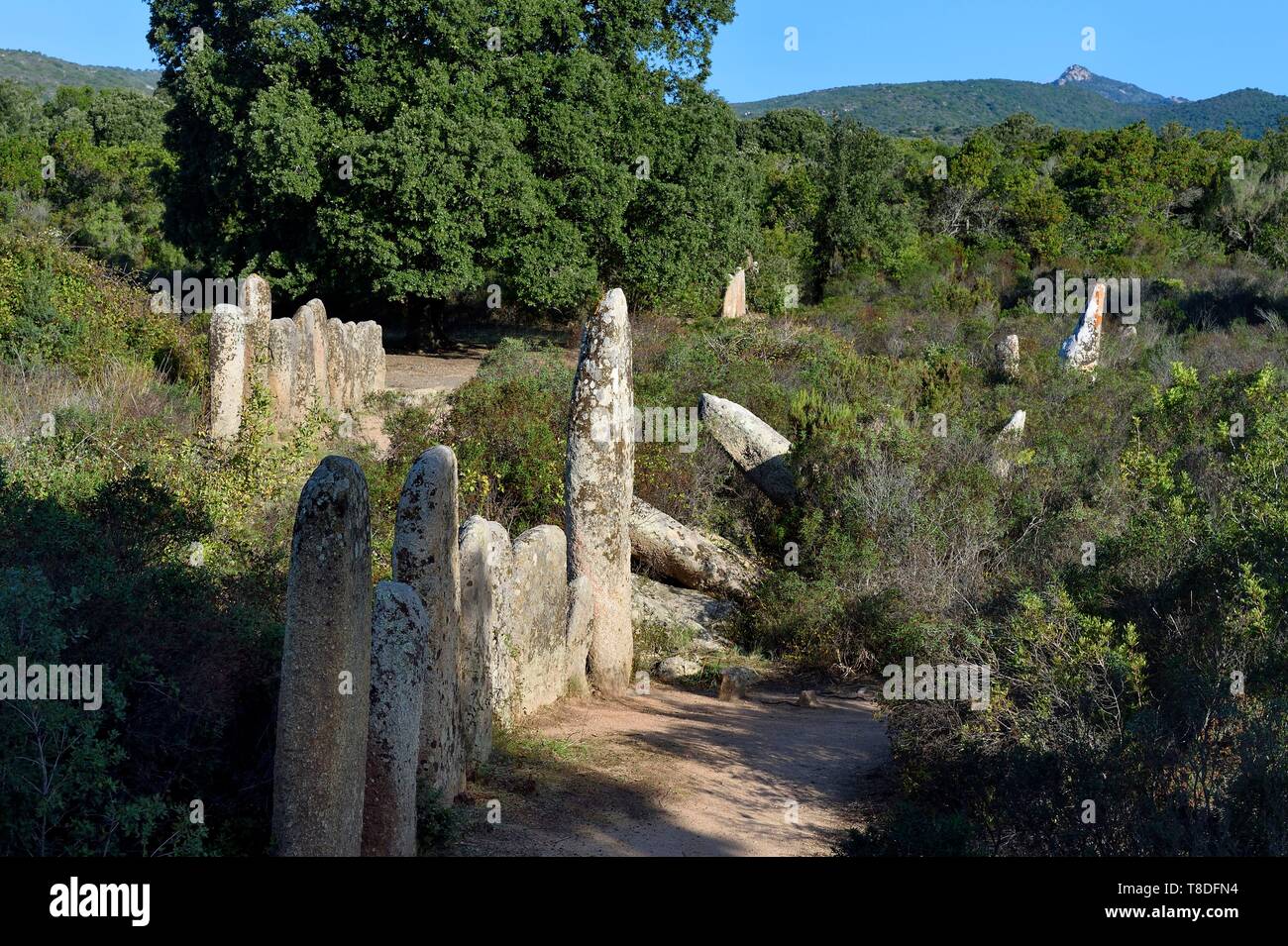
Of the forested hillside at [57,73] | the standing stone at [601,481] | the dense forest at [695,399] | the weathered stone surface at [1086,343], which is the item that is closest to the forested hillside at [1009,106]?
the forested hillside at [57,73]

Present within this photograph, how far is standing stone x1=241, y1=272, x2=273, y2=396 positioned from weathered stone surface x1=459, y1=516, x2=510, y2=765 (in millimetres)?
6953

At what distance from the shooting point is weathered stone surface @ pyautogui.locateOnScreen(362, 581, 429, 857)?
5242mm

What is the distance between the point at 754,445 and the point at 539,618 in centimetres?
596

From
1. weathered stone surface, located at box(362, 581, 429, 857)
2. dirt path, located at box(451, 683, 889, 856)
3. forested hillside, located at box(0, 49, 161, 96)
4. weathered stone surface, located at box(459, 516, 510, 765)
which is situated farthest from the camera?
forested hillside, located at box(0, 49, 161, 96)

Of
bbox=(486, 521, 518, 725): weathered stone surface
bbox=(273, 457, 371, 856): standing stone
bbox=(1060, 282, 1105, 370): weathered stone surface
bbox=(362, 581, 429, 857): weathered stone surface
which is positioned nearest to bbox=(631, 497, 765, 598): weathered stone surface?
bbox=(486, 521, 518, 725): weathered stone surface

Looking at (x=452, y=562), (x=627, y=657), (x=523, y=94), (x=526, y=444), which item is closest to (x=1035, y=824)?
(x=452, y=562)

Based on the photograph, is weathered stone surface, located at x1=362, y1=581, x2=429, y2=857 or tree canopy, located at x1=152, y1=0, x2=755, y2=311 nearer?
weathered stone surface, located at x1=362, y1=581, x2=429, y2=857

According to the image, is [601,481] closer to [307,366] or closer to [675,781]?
[675,781]

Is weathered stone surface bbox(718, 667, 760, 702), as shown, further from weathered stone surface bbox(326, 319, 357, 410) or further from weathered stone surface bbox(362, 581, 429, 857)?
weathered stone surface bbox(326, 319, 357, 410)

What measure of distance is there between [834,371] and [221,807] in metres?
13.2

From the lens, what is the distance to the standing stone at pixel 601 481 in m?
9.14

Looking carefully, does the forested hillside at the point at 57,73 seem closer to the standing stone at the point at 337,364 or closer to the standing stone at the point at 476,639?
the standing stone at the point at 337,364

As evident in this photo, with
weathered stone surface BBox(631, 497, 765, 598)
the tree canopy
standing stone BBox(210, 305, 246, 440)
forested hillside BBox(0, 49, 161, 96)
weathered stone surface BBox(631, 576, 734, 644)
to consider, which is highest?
forested hillside BBox(0, 49, 161, 96)
